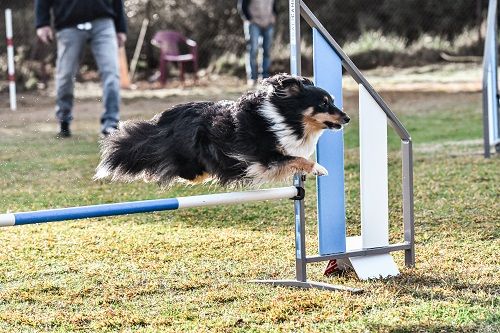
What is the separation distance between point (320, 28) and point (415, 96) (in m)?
8.84

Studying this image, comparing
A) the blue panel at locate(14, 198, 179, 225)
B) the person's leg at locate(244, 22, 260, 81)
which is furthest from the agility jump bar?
the person's leg at locate(244, 22, 260, 81)

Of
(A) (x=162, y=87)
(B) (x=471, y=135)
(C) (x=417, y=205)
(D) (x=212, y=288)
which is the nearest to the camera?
(D) (x=212, y=288)

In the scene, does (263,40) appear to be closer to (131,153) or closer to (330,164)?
(330,164)

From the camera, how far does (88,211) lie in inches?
128

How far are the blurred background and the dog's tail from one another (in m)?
11.1

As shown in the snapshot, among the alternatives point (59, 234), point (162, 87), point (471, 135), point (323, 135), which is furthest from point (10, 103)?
point (323, 135)

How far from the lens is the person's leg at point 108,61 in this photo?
25.3ft

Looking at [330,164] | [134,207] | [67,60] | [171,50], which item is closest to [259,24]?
[171,50]

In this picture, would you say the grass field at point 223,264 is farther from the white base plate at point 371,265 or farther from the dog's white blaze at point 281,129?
the dog's white blaze at point 281,129

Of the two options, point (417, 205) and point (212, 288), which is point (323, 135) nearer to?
point (212, 288)

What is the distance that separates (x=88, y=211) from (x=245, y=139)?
2.31 ft

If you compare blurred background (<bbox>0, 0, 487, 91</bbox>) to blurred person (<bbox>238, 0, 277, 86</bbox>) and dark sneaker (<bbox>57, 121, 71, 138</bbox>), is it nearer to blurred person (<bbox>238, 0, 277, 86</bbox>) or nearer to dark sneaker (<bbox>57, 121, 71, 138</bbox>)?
blurred person (<bbox>238, 0, 277, 86</bbox>)

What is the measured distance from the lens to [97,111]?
11.7 meters

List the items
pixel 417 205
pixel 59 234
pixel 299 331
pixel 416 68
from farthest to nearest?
pixel 416 68
pixel 417 205
pixel 59 234
pixel 299 331
